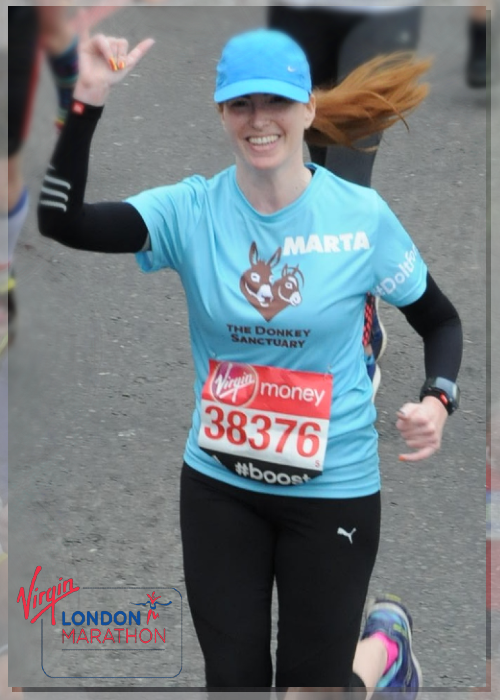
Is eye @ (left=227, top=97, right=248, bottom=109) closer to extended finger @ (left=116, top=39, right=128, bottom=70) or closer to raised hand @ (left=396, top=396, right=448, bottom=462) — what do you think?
extended finger @ (left=116, top=39, right=128, bottom=70)

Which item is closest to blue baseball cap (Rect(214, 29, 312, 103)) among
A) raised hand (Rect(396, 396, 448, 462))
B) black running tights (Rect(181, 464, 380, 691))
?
raised hand (Rect(396, 396, 448, 462))

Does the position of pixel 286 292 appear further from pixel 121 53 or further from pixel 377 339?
pixel 377 339

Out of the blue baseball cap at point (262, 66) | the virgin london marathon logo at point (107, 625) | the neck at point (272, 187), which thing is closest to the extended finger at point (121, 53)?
the blue baseball cap at point (262, 66)

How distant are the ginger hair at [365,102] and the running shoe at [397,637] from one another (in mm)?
1304

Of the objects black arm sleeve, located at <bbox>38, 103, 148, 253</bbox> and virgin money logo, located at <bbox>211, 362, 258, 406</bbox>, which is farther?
virgin money logo, located at <bbox>211, 362, 258, 406</bbox>

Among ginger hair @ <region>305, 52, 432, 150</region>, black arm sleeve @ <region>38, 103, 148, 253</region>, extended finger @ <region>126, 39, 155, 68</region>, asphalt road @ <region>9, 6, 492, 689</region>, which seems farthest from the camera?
asphalt road @ <region>9, 6, 492, 689</region>

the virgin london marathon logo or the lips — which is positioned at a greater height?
the lips

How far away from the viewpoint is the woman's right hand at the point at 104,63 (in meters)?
2.02

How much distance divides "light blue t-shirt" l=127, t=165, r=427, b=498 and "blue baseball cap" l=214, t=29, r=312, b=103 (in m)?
0.25

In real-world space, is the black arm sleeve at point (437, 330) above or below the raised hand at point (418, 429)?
above

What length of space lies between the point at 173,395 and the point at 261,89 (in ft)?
7.94

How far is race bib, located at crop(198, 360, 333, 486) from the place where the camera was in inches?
102

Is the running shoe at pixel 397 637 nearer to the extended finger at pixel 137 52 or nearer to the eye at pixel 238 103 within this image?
the eye at pixel 238 103

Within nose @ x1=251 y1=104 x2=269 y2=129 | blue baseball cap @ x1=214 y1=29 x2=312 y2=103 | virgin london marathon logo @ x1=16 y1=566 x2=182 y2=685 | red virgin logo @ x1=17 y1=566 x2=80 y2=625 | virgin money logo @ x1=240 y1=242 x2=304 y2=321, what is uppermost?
blue baseball cap @ x1=214 y1=29 x2=312 y2=103
